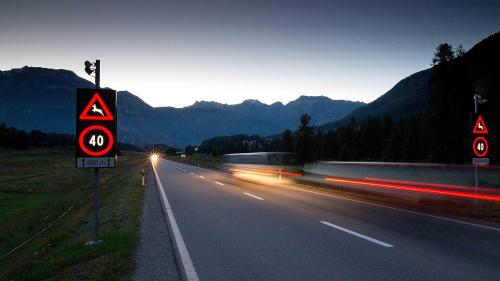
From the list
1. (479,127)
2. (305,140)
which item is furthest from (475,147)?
(305,140)

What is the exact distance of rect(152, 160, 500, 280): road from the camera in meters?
5.78

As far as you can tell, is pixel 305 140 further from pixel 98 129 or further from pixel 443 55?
pixel 98 129

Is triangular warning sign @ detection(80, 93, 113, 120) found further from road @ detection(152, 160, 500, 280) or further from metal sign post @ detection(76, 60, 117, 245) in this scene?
road @ detection(152, 160, 500, 280)

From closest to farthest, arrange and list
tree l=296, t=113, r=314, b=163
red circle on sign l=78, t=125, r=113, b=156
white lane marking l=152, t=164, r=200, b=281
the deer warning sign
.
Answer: white lane marking l=152, t=164, r=200, b=281, red circle on sign l=78, t=125, r=113, b=156, the deer warning sign, tree l=296, t=113, r=314, b=163

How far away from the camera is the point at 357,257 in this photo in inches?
259

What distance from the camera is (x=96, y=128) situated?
24.6 feet

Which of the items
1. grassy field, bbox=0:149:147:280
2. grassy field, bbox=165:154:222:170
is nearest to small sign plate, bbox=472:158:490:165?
grassy field, bbox=0:149:147:280

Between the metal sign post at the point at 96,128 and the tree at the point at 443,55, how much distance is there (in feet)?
179

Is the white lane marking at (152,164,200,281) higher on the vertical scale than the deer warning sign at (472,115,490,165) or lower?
lower

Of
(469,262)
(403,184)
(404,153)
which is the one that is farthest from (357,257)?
(404,153)

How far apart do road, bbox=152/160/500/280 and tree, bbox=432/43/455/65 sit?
47.4 metres

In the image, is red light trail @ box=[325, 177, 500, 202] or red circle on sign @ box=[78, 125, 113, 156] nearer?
red circle on sign @ box=[78, 125, 113, 156]

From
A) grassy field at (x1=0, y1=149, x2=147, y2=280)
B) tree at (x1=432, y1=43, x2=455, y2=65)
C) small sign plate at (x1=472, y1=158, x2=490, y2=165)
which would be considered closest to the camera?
grassy field at (x1=0, y1=149, x2=147, y2=280)

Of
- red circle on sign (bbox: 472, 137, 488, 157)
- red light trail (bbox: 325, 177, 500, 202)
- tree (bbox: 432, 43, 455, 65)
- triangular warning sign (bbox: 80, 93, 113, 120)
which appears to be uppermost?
tree (bbox: 432, 43, 455, 65)
